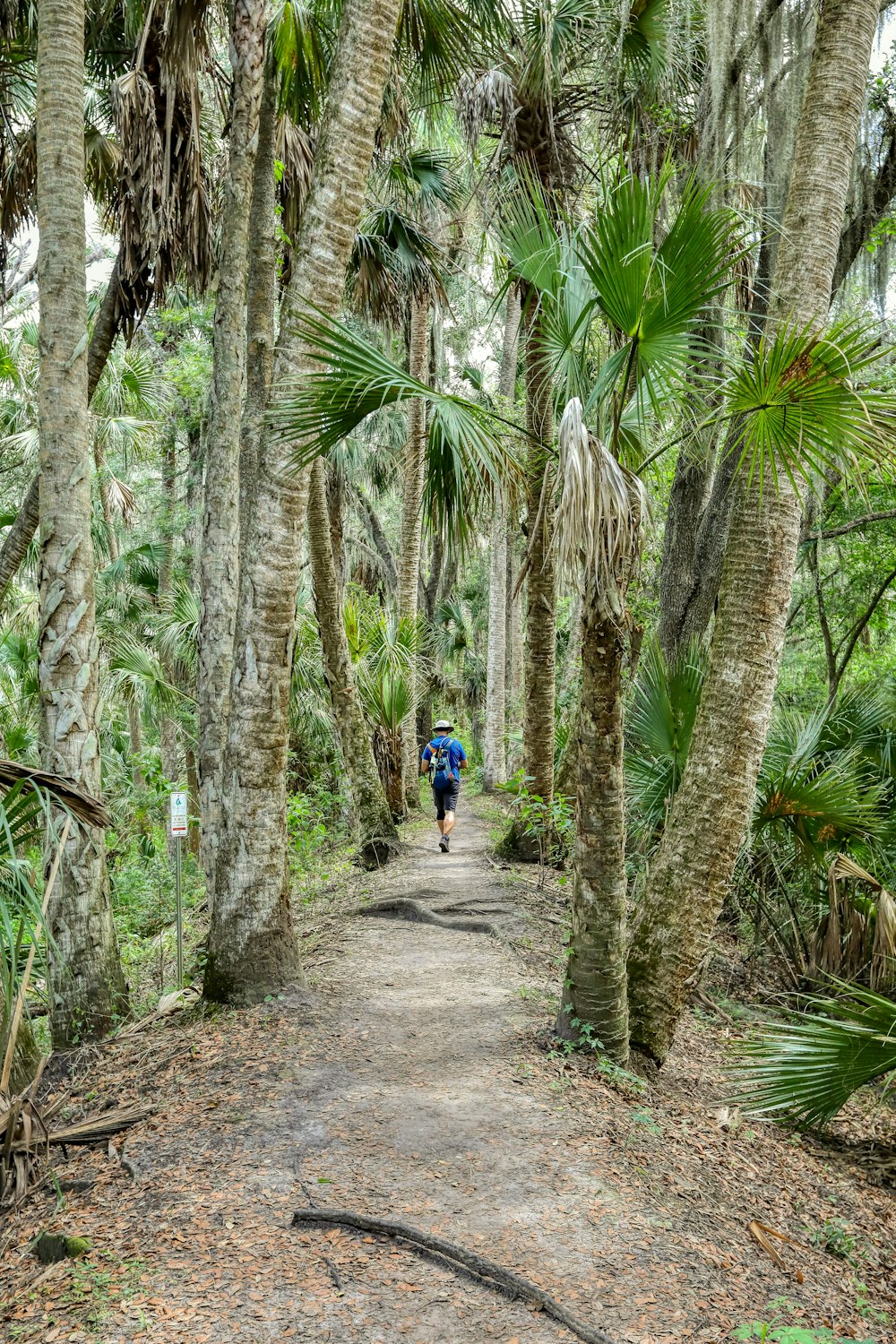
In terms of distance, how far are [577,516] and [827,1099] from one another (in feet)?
9.48

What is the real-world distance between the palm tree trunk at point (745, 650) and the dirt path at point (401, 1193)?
815mm

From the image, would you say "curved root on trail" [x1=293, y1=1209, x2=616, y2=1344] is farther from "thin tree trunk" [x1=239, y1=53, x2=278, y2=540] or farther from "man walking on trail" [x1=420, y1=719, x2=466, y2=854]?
"man walking on trail" [x1=420, y1=719, x2=466, y2=854]

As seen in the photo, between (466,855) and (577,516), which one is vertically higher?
(577,516)

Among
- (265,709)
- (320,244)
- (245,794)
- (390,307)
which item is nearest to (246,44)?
(320,244)

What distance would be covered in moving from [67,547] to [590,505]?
3.24 meters

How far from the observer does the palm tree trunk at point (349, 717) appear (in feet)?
35.6

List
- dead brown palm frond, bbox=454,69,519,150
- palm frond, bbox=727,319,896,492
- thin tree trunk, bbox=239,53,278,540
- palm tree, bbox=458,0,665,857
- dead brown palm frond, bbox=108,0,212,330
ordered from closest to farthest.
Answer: palm frond, bbox=727,319,896,492 < dead brown palm frond, bbox=108,0,212,330 < thin tree trunk, bbox=239,53,278,540 < palm tree, bbox=458,0,665,857 < dead brown palm frond, bbox=454,69,519,150

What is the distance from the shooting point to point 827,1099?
165 inches

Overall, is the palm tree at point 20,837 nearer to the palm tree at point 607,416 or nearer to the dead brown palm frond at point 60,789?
the dead brown palm frond at point 60,789

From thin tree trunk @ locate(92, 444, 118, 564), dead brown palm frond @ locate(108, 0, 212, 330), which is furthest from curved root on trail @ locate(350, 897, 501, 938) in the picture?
thin tree trunk @ locate(92, 444, 118, 564)

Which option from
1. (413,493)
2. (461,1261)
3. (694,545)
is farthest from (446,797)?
(461,1261)

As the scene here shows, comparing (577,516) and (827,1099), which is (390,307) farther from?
(827,1099)

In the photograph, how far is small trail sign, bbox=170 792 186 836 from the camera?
20.4 feet

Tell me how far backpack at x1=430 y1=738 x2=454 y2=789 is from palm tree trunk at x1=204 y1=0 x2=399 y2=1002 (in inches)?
221
